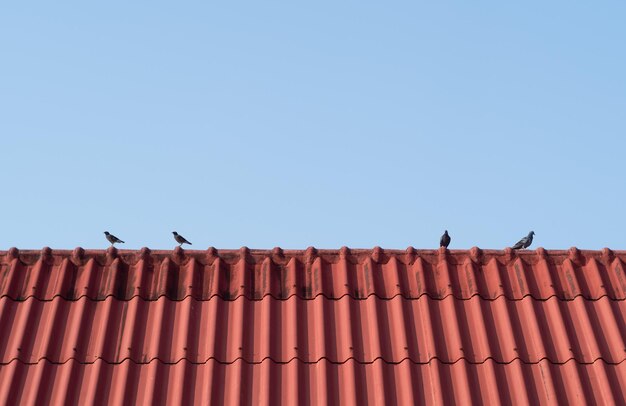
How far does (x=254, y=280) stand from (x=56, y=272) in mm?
1289

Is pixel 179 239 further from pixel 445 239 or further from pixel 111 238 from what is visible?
pixel 445 239

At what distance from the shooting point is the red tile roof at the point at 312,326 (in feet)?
16.0

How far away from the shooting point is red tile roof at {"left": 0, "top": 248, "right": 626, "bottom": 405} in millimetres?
4879

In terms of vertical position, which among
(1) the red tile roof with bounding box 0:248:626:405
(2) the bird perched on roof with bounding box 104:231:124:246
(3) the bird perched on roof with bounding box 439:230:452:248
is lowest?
(1) the red tile roof with bounding box 0:248:626:405

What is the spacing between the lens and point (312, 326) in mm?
5418

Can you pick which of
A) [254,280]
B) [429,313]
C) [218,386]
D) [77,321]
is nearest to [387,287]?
[429,313]

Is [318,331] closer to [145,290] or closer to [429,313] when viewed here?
[429,313]

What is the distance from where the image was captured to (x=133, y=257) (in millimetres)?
6086

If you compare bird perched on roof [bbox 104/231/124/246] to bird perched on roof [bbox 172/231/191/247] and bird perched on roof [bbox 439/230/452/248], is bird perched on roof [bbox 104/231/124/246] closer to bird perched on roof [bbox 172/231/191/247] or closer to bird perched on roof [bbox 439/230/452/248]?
bird perched on roof [bbox 172/231/191/247]

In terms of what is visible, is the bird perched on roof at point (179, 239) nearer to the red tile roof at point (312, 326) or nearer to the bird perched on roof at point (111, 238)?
the bird perched on roof at point (111, 238)

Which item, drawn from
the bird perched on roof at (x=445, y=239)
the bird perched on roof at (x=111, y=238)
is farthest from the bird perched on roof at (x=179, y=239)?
the bird perched on roof at (x=445, y=239)

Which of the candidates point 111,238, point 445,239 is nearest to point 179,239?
point 111,238

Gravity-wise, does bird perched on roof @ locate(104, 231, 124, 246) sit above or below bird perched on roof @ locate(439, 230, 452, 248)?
above

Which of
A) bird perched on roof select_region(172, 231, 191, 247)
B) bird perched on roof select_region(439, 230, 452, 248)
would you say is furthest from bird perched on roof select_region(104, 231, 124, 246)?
bird perched on roof select_region(439, 230, 452, 248)
